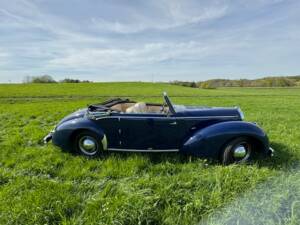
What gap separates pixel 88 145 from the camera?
4.55m

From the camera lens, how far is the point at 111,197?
2.96 metres

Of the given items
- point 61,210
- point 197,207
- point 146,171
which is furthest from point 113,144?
point 197,207

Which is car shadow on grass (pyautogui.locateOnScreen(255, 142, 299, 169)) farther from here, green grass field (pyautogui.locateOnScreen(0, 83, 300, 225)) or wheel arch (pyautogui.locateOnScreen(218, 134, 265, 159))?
wheel arch (pyautogui.locateOnScreen(218, 134, 265, 159))

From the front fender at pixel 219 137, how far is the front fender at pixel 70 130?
183 centimetres

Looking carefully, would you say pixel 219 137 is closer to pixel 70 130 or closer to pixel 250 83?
pixel 70 130

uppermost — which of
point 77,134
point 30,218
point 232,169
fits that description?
point 77,134

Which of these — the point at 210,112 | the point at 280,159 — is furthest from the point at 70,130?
the point at 280,159

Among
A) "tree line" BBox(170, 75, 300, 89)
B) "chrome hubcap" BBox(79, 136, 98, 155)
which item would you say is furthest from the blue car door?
"tree line" BBox(170, 75, 300, 89)

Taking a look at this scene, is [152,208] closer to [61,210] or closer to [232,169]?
[61,210]

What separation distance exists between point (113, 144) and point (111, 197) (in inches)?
63.4

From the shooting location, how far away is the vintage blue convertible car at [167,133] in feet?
13.5

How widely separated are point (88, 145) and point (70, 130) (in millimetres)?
474

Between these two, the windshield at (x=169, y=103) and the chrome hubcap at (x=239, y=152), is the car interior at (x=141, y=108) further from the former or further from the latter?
the chrome hubcap at (x=239, y=152)

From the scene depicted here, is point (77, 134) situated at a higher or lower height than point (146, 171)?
higher
